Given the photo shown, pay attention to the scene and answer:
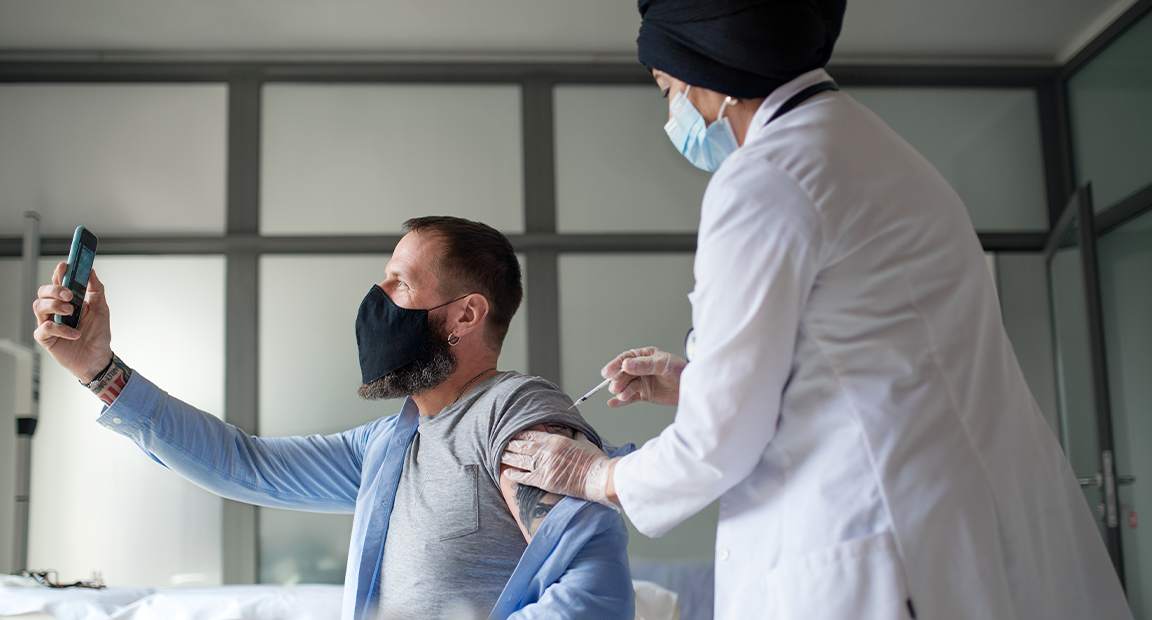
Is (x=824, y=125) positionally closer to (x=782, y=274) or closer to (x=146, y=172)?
(x=782, y=274)

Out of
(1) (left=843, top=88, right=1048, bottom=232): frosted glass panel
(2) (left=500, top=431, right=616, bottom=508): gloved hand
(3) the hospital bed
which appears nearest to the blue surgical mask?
(2) (left=500, top=431, right=616, bottom=508): gloved hand

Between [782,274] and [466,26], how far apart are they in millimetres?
3082

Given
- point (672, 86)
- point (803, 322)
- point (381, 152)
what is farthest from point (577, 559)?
point (381, 152)

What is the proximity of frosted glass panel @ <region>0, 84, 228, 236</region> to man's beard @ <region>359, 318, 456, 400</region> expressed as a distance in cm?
239

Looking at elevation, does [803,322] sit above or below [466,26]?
below

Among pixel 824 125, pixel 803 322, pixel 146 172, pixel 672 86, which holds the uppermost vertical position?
pixel 146 172

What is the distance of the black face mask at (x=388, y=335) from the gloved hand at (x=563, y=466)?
0.40 m

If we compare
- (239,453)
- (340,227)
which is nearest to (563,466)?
(239,453)

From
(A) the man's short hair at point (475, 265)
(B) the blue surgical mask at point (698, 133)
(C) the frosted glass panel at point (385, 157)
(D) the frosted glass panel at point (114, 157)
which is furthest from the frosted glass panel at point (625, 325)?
(B) the blue surgical mask at point (698, 133)

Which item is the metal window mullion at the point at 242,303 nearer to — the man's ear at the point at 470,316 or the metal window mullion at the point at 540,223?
the metal window mullion at the point at 540,223

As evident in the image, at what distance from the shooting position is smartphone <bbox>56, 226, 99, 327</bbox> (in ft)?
4.45

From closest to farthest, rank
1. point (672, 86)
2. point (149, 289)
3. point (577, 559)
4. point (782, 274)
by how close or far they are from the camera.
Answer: point (782, 274)
point (672, 86)
point (577, 559)
point (149, 289)

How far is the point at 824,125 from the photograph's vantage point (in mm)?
857

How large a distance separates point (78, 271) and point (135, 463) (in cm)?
230
